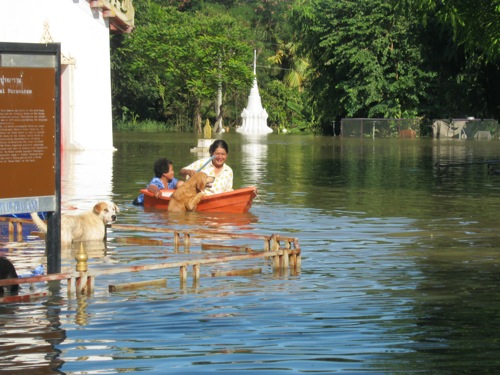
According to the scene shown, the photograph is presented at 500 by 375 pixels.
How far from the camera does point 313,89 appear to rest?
263 feet

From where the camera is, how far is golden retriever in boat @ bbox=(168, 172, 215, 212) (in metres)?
20.9

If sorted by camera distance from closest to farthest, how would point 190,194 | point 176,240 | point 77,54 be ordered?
1. point 176,240
2. point 190,194
3. point 77,54

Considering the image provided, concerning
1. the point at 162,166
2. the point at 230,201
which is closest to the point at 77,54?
the point at 162,166

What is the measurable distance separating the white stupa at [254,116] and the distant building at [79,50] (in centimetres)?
4740

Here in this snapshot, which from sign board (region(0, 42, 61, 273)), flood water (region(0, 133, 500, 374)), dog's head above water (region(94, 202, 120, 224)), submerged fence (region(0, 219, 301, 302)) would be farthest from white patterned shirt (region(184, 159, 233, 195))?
sign board (region(0, 42, 61, 273))

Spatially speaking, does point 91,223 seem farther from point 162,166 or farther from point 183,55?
point 183,55

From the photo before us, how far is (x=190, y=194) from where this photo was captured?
825 inches

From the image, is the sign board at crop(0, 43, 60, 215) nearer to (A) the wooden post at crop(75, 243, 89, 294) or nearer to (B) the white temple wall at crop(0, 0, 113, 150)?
(A) the wooden post at crop(75, 243, 89, 294)

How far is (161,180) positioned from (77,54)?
68.8ft

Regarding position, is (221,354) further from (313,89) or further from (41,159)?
(313,89)

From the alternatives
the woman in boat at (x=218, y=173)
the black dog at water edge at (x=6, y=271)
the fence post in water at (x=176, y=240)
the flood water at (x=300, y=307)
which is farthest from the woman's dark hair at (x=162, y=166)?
the black dog at water edge at (x=6, y=271)

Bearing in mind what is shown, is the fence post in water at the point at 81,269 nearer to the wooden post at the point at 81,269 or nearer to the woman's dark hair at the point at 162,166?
the wooden post at the point at 81,269

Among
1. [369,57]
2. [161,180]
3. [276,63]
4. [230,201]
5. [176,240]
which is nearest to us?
[176,240]

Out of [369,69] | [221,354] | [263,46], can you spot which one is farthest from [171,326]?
[263,46]
